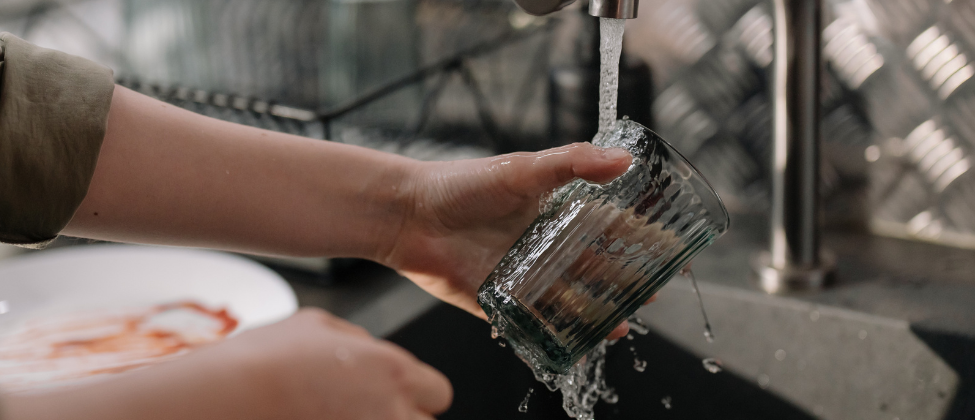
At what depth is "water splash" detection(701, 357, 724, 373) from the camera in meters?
0.69

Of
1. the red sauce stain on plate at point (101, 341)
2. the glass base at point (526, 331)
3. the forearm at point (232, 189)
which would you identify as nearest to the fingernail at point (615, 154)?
the glass base at point (526, 331)

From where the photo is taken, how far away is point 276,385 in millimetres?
247

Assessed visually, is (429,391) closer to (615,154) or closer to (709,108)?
(615,154)

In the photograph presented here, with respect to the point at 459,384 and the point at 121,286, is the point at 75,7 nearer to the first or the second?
the point at 121,286

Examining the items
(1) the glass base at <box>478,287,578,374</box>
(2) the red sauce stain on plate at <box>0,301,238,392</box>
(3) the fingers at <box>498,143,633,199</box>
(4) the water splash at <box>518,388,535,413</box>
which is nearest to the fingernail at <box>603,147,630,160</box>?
(3) the fingers at <box>498,143,633,199</box>

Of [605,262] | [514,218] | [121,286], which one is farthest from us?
[121,286]

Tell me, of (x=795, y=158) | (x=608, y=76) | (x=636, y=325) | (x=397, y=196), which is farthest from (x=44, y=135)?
(x=795, y=158)

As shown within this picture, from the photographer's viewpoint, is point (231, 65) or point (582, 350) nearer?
point (582, 350)

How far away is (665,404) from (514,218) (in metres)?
0.26

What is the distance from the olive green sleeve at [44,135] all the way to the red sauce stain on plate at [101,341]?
0.25 m

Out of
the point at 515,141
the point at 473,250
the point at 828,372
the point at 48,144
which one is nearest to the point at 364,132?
the point at 515,141

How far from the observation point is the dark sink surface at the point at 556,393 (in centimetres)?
67

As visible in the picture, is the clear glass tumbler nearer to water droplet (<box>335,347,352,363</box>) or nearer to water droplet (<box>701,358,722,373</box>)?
water droplet (<box>335,347,352,363</box>)

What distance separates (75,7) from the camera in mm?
1002
